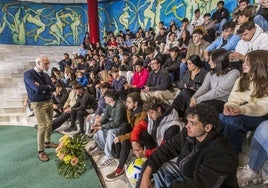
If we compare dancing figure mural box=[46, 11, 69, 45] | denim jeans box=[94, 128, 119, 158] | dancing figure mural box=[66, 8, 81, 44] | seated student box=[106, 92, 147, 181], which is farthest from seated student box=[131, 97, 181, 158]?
dancing figure mural box=[46, 11, 69, 45]

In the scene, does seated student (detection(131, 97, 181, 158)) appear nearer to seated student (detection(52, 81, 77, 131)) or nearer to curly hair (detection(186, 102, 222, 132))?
curly hair (detection(186, 102, 222, 132))

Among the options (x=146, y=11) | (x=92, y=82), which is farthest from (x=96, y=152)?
(x=146, y=11)

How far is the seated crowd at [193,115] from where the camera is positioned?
1503 millimetres

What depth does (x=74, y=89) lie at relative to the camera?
15.8 ft

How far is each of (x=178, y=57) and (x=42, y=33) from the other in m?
10.3

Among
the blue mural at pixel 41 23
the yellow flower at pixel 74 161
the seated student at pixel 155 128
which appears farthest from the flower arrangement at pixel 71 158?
the blue mural at pixel 41 23

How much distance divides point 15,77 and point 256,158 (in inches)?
296

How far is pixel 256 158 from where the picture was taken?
1678 millimetres

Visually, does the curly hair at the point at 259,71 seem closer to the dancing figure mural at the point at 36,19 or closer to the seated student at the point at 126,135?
the seated student at the point at 126,135

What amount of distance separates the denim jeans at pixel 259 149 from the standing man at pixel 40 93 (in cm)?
256

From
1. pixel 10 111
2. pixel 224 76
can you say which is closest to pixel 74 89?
pixel 10 111

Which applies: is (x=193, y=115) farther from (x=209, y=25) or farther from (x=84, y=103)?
(x=209, y=25)

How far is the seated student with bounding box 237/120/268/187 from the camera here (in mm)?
1623

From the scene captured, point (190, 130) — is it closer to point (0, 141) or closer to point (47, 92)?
point (47, 92)
